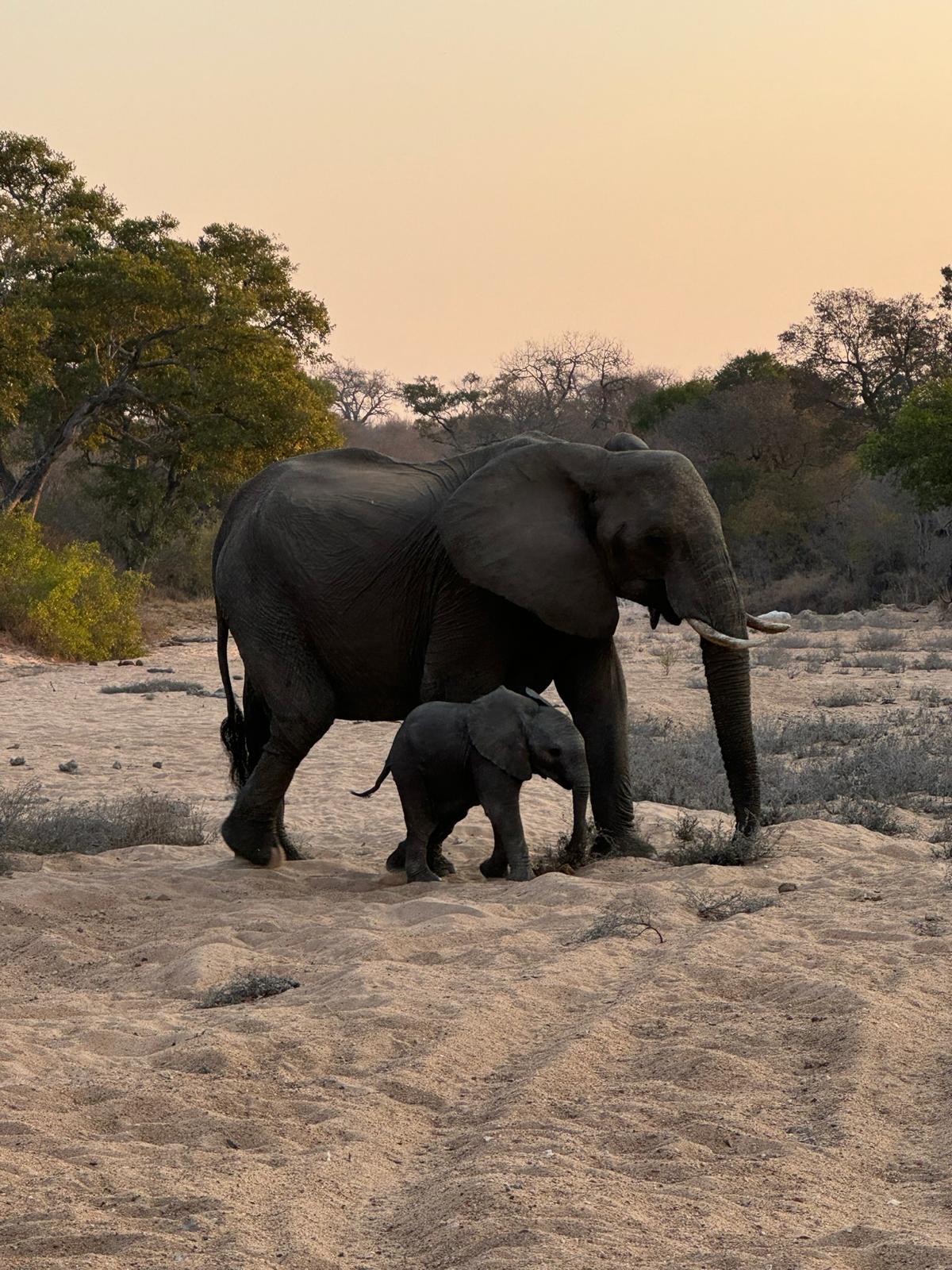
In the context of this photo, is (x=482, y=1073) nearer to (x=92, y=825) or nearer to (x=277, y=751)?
(x=277, y=751)

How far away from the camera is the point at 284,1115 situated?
12.7 feet

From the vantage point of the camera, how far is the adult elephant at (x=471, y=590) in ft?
23.3

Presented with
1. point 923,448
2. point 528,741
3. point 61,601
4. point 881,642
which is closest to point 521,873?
point 528,741

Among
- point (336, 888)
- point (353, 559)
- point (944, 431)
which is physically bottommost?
point (336, 888)

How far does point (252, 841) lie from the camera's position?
25.7 ft

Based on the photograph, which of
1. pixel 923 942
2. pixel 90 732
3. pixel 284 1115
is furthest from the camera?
pixel 90 732

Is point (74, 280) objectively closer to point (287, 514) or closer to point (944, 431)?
point (944, 431)

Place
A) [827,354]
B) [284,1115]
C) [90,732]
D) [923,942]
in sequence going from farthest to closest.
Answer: [827,354] → [90,732] → [923,942] → [284,1115]

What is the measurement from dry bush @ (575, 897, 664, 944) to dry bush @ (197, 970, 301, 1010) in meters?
1.16

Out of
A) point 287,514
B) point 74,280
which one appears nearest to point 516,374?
point 74,280

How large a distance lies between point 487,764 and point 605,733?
0.92m

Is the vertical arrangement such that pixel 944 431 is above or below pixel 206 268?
below

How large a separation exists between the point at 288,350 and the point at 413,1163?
26569 millimetres

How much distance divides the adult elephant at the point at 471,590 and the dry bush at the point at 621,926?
1.39 meters
